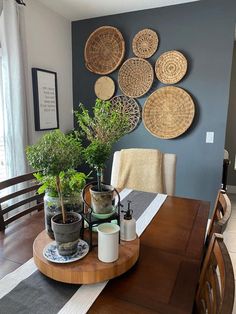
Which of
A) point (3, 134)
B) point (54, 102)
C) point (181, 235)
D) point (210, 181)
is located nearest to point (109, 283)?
point (181, 235)

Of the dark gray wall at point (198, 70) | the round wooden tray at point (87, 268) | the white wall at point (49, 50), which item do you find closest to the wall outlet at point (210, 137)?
the dark gray wall at point (198, 70)

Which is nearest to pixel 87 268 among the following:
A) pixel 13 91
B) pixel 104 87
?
pixel 13 91

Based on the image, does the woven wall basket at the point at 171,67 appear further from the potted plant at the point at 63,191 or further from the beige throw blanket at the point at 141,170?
the potted plant at the point at 63,191

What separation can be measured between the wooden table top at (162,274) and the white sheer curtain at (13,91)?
1588 millimetres

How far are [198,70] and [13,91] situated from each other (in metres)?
1.93

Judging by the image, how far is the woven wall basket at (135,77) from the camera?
2789 millimetres

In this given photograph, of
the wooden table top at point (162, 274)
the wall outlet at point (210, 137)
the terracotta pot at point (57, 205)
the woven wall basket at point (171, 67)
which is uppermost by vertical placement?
the woven wall basket at point (171, 67)

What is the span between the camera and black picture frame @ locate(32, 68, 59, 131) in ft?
8.58

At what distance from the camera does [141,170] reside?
6.96 feet

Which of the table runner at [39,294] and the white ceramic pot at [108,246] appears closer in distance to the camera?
the table runner at [39,294]

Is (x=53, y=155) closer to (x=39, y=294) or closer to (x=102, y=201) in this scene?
(x=102, y=201)

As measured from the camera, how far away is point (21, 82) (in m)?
2.29

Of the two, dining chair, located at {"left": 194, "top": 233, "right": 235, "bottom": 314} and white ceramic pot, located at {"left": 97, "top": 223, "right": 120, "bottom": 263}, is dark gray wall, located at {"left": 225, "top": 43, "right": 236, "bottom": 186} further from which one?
white ceramic pot, located at {"left": 97, "top": 223, "right": 120, "bottom": 263}

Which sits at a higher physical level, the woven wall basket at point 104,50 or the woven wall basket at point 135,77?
the woven wall basket at point 104,50
